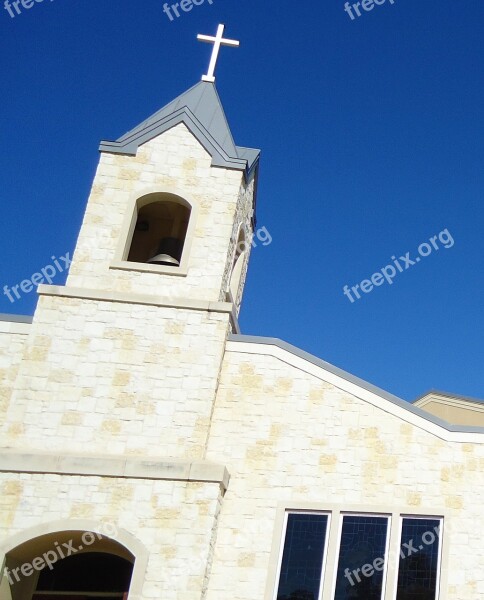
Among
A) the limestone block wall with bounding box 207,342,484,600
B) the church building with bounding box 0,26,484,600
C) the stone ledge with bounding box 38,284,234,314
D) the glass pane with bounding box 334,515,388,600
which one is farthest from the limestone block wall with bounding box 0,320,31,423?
the glass pane with bounding box 334,515,388,600

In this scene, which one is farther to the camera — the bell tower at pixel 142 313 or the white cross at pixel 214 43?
the white cross at pixel 214 43

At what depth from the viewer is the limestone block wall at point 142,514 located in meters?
10.8

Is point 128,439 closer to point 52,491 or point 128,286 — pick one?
point 52,491

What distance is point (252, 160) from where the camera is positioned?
50.2 feet

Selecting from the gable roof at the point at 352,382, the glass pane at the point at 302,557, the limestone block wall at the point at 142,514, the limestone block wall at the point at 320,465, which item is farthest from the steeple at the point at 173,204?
the glass pane at the point at 302,557

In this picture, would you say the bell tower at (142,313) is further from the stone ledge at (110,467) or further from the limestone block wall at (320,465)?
the limestone block wall at (320,465)

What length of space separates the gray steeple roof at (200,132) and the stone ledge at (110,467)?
621 centimetres

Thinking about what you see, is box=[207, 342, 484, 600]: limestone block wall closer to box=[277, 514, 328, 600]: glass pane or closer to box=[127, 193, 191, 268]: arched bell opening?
box=[277, 514, 328, 600]: glass pane

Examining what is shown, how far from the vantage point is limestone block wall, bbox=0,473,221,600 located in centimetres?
1076

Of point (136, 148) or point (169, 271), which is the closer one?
point (169, 271)

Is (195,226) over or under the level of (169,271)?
over

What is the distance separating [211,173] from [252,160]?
1.28m

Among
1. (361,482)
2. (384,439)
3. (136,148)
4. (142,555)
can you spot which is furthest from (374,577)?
(136,148)

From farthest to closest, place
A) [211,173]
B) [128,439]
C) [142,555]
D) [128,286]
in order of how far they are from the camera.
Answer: [211,173]
[128,286]
[128,439]
[142,555]
